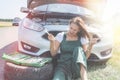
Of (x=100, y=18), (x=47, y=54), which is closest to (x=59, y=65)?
(x=47, y=54)

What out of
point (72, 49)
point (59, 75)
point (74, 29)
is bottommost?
point (59, 75)

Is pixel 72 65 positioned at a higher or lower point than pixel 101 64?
higher

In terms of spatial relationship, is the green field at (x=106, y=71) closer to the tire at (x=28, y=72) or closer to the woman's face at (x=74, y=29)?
the tire at (x=28, y=72)

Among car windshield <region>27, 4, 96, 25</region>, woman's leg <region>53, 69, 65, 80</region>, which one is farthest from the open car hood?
woman's leg <region>53, 69, 65, 80</region>

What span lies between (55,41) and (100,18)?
230 cm

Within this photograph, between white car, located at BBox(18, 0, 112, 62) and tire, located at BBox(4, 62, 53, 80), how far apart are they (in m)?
0.78

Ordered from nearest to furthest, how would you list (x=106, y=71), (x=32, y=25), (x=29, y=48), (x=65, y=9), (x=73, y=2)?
(x=29, y=48)
(x=106, y=71)
(x=32, y=25)
(x=65, y=9)
(x=73, y=2)

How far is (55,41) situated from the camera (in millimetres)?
4801

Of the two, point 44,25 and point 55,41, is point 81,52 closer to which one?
point 55,41

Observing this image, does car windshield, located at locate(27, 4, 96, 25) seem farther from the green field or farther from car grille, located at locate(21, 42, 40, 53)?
the green field

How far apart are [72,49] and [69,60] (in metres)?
0.17

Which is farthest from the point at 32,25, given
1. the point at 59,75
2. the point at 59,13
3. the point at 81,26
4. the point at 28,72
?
the point at 59,75

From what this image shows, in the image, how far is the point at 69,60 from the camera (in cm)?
477

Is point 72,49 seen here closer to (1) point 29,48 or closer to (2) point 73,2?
(1) point 29,48
